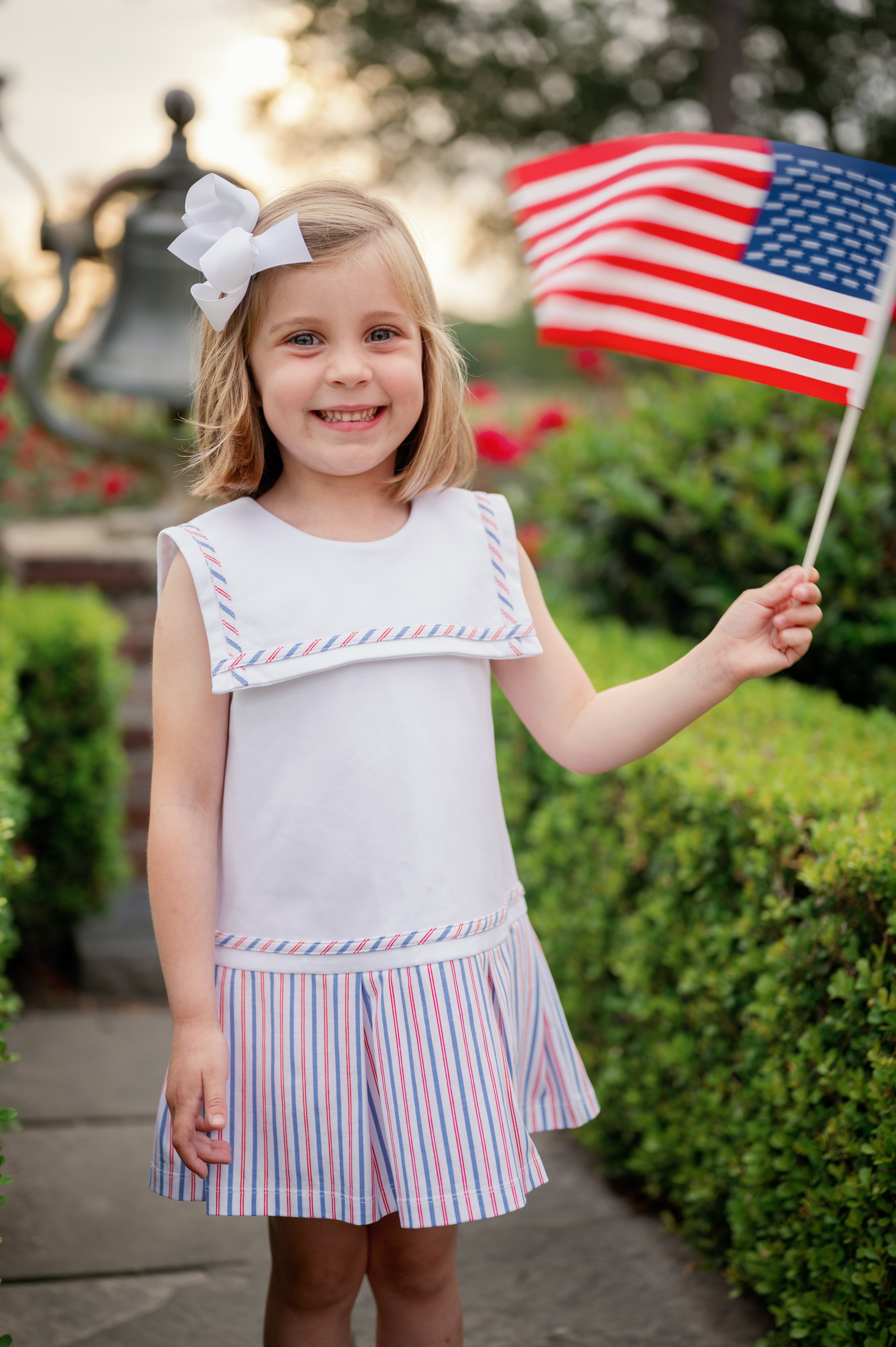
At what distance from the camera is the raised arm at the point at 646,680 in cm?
158

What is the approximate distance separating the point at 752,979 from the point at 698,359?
113 centimetres

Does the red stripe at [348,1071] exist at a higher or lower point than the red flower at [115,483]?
lower

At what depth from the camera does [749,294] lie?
184 centimetres

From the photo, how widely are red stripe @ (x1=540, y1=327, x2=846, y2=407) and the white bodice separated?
0.54m

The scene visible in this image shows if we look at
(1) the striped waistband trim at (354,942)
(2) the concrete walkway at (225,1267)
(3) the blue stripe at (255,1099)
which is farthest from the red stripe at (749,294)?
(2) the concrete walkway at (225,1267)

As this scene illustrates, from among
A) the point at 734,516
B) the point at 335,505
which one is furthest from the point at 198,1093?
the point at 734,516

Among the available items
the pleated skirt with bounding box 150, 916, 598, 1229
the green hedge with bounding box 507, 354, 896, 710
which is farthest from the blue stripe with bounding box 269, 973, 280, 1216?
the green hedge with bounding box 507, 354, 896, 710

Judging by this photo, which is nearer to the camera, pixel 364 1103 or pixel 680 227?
pixel 364 1103

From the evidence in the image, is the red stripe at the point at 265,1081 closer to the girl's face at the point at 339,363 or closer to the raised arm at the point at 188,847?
the raised arm at the point at 188,847

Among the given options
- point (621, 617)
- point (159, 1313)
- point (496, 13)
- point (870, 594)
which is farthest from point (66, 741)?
point (496, 13)

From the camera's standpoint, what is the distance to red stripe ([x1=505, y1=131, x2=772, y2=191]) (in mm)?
1897

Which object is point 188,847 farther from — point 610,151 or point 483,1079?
point 610,151

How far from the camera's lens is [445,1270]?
1.67 meters

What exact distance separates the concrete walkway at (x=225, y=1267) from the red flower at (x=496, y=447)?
11.8 ft
